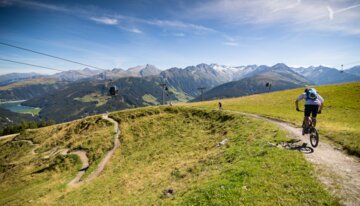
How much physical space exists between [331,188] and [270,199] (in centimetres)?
336

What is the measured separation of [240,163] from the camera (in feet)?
58.0

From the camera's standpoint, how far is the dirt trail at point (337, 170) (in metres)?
11.2

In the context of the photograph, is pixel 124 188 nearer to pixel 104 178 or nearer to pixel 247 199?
pixel 104 178

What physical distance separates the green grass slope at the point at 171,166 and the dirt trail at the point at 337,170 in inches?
26.0

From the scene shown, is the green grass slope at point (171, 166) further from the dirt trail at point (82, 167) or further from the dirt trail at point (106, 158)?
A: the dirt trail at point (106, 158)

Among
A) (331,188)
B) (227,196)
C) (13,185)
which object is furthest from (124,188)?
(13,185)

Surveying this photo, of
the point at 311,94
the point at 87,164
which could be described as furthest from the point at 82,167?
the point at 311,94

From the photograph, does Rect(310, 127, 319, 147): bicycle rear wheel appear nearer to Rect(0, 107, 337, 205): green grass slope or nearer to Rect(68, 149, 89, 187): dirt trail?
Rect(0, 107, 337, 205): green grass slope

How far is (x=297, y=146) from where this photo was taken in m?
19.6

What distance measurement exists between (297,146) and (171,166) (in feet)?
48.3

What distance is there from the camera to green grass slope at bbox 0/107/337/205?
1339 centimetres

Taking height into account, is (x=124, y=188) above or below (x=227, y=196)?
below

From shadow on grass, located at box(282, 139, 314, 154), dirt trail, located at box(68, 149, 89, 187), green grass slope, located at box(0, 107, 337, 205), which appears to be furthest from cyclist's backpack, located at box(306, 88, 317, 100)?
dirt trail, located at box(68, 149, 89, 187)

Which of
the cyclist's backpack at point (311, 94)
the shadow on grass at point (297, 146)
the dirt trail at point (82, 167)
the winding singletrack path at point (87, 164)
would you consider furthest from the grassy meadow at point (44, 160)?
the cyclist's backpack at point (311, 94)
